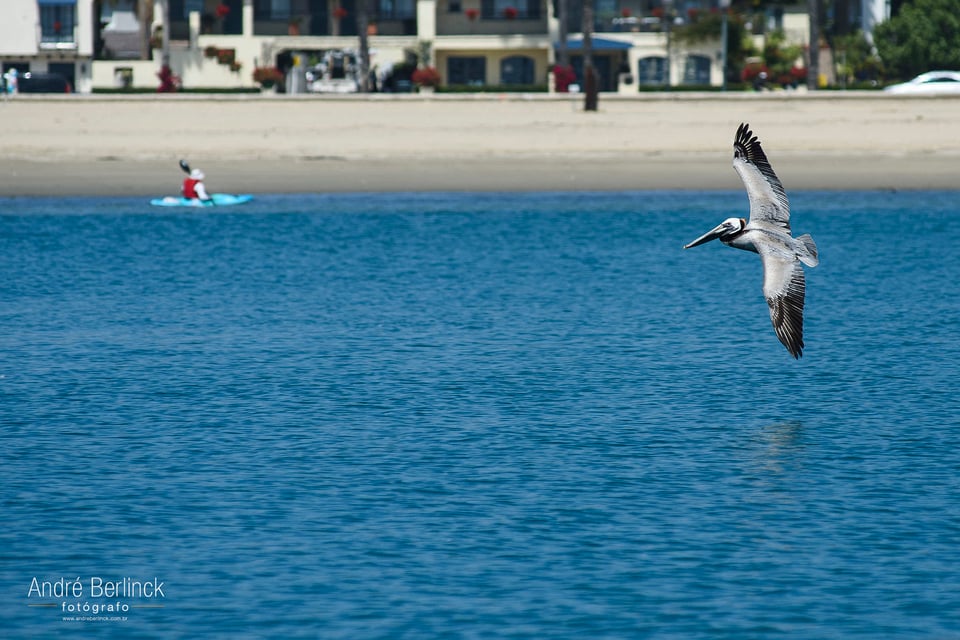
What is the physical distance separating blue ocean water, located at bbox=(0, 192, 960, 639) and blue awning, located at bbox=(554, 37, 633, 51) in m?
38.9

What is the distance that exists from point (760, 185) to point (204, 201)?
30.0 metres

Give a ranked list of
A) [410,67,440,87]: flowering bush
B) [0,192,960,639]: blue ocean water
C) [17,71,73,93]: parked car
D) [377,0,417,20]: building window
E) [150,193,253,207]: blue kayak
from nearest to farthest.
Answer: [0,192,960,639]: blue ocean water < [150,193,253,207]: blue kayak < [17,71,73,93]: parked car < [410,67,440,87]: flowering bush < [377,0,417,20]: building window

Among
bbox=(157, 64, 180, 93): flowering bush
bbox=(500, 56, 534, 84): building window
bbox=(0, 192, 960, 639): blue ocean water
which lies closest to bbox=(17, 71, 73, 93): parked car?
bbox=(157, 64, 180, 93): flowering bush

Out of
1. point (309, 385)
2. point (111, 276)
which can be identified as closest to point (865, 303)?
point (309, 385)

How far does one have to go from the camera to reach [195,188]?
46844mm

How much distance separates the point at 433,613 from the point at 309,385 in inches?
427

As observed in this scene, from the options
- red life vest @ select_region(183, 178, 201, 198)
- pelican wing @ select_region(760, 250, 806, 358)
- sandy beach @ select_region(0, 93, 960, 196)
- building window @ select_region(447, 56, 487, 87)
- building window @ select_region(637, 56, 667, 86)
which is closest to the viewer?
pelican wing @ select_region(760, 250, 806, 358)

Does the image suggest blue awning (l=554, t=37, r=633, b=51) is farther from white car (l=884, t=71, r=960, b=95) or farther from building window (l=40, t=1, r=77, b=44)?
building window (l=40, t=1, r=77, b=44)

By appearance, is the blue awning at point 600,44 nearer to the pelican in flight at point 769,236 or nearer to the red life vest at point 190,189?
the red life vest at point 190,189

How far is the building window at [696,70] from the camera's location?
78.2 metres

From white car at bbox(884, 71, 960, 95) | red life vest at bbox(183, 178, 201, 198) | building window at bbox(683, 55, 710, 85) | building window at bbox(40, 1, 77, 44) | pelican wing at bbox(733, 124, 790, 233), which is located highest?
building window at bbox(40, 1, 77, 44)

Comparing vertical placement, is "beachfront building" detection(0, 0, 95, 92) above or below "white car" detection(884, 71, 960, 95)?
above

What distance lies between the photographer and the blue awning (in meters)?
77.6

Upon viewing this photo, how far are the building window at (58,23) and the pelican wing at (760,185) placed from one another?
6721 centimetres
